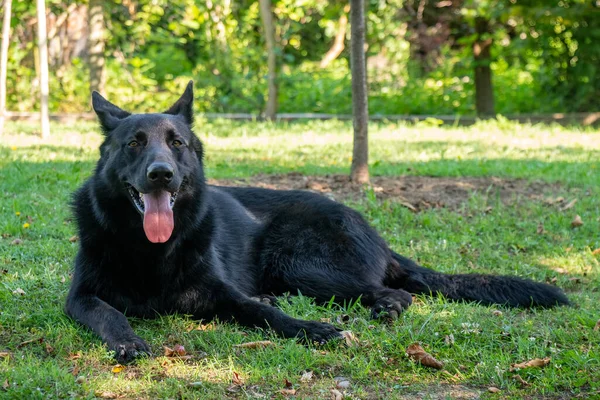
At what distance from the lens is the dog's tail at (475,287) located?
4.60m

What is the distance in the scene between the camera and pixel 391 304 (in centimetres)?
441

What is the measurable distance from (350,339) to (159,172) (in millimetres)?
1333

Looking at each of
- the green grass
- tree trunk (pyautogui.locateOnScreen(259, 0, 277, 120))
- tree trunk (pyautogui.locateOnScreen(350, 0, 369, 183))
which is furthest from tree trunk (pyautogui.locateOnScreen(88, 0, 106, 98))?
tree trunk (pyautogui.locateOnScreen(350, 0, 369, 183))

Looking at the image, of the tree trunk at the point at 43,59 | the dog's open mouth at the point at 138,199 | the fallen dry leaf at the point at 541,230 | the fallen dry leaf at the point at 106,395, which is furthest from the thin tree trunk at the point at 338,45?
A: the fallen dry leaf at the point at 106,395

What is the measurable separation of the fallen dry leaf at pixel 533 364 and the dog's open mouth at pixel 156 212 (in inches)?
77.0

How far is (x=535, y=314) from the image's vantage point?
448 centimetres

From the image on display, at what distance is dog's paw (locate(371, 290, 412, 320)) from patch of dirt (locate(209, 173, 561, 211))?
8.13 feet

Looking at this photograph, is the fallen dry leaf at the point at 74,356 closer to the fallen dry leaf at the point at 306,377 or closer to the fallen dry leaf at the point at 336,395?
the fallen dry leaf at the point at 306,377

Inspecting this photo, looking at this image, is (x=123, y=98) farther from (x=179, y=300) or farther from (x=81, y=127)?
(x=179, y=300)

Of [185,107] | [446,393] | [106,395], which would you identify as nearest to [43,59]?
[185,107]

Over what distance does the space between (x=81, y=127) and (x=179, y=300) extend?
30.6 ft

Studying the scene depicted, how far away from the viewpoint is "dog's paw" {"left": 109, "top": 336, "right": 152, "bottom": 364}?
3.59 meters

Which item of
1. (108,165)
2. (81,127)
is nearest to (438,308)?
(108,165)

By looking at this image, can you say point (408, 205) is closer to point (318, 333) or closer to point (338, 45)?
point (318, 333)
